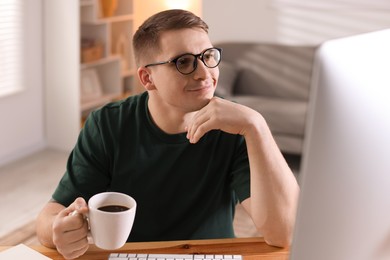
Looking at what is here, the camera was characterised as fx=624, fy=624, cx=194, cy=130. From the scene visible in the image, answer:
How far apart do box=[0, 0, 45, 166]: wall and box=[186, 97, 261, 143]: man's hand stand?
304cm

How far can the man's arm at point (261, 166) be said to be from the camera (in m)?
1.32

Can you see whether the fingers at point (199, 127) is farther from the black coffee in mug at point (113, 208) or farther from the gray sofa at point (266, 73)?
the gray sofa at point (266, 73)

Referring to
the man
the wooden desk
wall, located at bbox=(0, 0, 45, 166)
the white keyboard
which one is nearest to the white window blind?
wall, located at bbox=(0, 0, 45, 166)

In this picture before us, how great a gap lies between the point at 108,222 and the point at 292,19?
3.91 meters

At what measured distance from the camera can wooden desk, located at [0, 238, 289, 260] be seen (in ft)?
4.26

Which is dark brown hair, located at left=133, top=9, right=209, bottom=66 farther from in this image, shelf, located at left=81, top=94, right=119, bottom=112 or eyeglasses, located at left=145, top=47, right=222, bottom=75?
shelf, located at left=81, top=94, right=119, bottom=112

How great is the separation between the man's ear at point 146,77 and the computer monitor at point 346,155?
842mm

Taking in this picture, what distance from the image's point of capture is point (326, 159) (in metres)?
0.64

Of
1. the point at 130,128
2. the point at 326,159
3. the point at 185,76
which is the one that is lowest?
the point at 130,128

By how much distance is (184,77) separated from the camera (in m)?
1.39

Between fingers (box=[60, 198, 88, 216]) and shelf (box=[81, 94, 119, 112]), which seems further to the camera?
shelf (box=[81, 94, 119, 112])

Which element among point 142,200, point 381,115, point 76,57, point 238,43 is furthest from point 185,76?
point 238,43

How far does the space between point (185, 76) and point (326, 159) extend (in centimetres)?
78

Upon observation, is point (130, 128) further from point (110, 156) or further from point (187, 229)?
point (187, 229)
